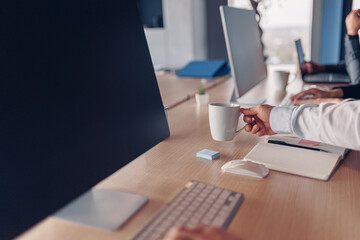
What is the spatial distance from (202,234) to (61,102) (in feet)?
1.02

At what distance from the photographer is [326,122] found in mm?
778

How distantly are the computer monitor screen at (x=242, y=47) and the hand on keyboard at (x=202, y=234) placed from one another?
2.63 feet

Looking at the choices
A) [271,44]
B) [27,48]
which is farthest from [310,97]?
[271,44]

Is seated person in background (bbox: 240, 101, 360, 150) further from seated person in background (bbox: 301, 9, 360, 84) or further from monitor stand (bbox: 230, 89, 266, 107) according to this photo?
seated person in background (bbox: 301, 9, 360, 84)

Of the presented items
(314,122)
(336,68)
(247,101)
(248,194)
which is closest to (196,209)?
(248,194)

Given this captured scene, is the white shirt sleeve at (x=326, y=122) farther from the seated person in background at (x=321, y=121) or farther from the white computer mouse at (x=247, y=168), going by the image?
the white computer mouse at (x=247, y=168)

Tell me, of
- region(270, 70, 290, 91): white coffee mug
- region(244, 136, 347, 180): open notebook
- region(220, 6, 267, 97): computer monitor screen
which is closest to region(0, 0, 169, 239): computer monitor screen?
region(244, 136, 347, 180): open notebook

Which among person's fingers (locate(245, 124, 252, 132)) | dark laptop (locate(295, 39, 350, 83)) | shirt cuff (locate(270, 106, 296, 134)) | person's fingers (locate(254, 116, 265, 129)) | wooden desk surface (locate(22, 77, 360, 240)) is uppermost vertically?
shirt cuff (locate(270, 106, 296, 134))

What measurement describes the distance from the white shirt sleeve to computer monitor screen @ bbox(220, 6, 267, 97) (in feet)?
1.10

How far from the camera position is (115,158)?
62 centimetres

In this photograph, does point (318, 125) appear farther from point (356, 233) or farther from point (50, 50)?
point (50, 50)

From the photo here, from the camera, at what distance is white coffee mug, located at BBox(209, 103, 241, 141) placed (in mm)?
926

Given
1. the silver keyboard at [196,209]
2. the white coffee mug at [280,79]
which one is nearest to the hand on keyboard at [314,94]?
the white coffee mug at [280,79]

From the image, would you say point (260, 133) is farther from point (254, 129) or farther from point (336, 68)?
point (336, 68)
